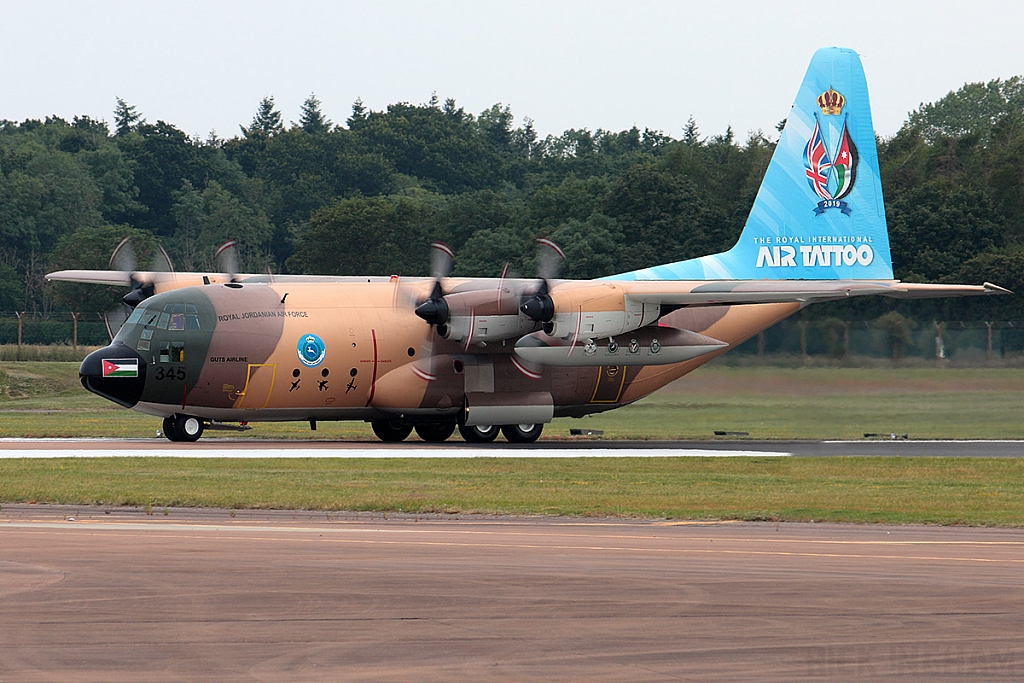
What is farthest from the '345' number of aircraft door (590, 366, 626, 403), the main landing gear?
aircraft door (590, 366, 626, 403)

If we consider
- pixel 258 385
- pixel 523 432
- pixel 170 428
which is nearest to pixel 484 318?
pixel 523 432

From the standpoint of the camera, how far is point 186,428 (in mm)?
32000

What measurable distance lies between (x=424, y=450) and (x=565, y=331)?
4.64 meters

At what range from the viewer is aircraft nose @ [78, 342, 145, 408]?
29766 millimetres

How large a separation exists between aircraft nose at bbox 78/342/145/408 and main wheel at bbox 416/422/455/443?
8.23 metres

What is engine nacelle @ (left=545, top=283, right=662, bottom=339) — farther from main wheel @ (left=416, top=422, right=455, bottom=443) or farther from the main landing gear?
main wheel @ (left=416, top=422, right=455, bottom=443)

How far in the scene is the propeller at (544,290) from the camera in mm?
31641

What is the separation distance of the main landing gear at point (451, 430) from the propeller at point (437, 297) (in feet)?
11.1

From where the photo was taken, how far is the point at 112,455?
90.6ft

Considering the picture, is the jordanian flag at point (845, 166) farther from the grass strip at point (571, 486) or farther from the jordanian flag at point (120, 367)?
the jordanian flag at point (120, 367)

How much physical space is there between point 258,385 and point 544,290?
7.44 meters

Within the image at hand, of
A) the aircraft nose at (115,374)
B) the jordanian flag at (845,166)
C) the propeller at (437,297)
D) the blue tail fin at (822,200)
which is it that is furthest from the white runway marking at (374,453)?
the jordanian flag at (845,166)

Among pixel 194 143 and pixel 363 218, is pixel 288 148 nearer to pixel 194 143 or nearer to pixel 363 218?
pixel 194 143

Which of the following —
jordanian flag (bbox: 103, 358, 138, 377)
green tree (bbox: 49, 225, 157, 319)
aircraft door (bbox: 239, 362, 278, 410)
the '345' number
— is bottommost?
aircraft door (bbox: 239, 362, 278, 410)
